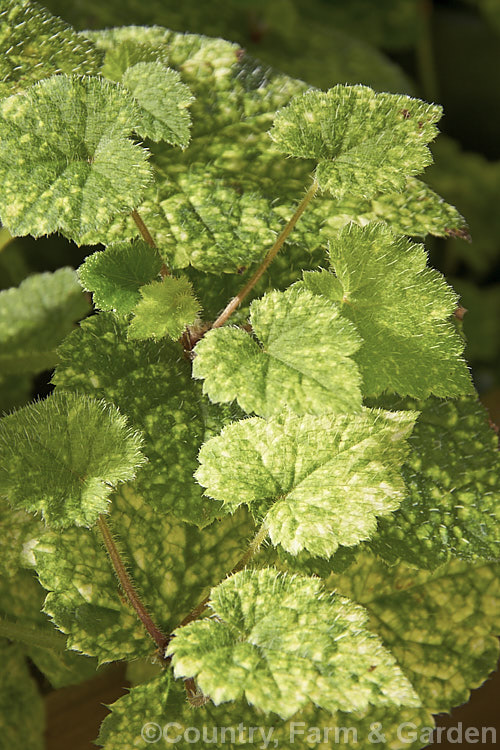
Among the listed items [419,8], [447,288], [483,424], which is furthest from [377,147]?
[419,8]

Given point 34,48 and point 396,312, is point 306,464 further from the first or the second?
point 34,48

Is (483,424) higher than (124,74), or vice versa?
(124,74)

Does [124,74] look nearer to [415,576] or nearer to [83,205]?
[83,205]

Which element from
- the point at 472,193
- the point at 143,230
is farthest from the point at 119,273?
the point at 472,193

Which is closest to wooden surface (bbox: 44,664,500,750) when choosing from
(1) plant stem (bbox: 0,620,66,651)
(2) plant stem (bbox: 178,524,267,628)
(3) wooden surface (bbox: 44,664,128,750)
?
(3) wooden surface (bbox: 44,664,128,750)

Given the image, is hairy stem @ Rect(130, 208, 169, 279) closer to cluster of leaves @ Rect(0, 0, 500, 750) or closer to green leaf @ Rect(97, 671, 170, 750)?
cluster of leaves @ Rect(0, 0, 500, 750)

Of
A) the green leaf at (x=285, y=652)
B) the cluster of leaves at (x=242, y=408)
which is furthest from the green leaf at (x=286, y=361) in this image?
the green leaf at (x=285, y=652)
